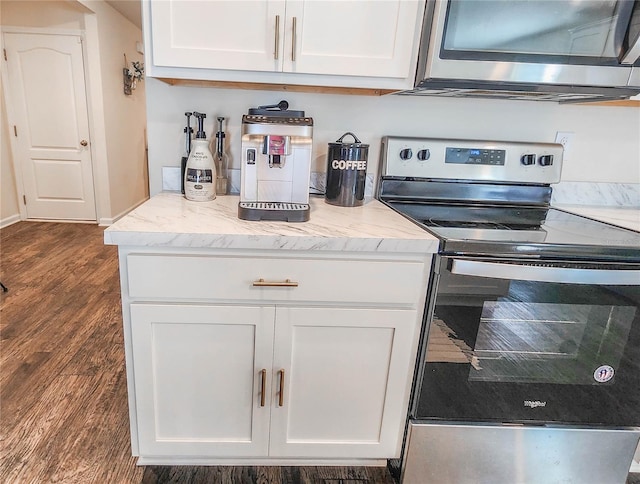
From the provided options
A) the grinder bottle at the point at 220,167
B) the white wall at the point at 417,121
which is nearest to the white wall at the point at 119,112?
the white wall at the point at 417,121

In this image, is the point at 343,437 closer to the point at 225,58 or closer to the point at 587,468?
the point at 587,468

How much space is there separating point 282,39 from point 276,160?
370 mm

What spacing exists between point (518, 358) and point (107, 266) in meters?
3.01

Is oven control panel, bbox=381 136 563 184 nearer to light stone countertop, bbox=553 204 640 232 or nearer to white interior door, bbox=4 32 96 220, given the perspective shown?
light stone countertop, bbox=553 204 640 232

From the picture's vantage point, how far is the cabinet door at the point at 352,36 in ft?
4.05

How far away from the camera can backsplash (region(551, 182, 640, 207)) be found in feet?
5.77

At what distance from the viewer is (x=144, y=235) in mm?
1054

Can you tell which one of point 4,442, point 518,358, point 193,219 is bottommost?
point 4,442

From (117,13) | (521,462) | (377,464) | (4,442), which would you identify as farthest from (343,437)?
(117,13)

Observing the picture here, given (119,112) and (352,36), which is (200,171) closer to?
(352,36)

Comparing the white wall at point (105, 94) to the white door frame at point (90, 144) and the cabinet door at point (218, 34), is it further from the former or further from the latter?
the cabinet door at point (218, 34)

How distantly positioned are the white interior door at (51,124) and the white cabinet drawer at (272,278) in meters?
3.78

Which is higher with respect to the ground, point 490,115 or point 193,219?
point 490,115

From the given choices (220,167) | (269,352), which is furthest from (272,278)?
(220,167)
